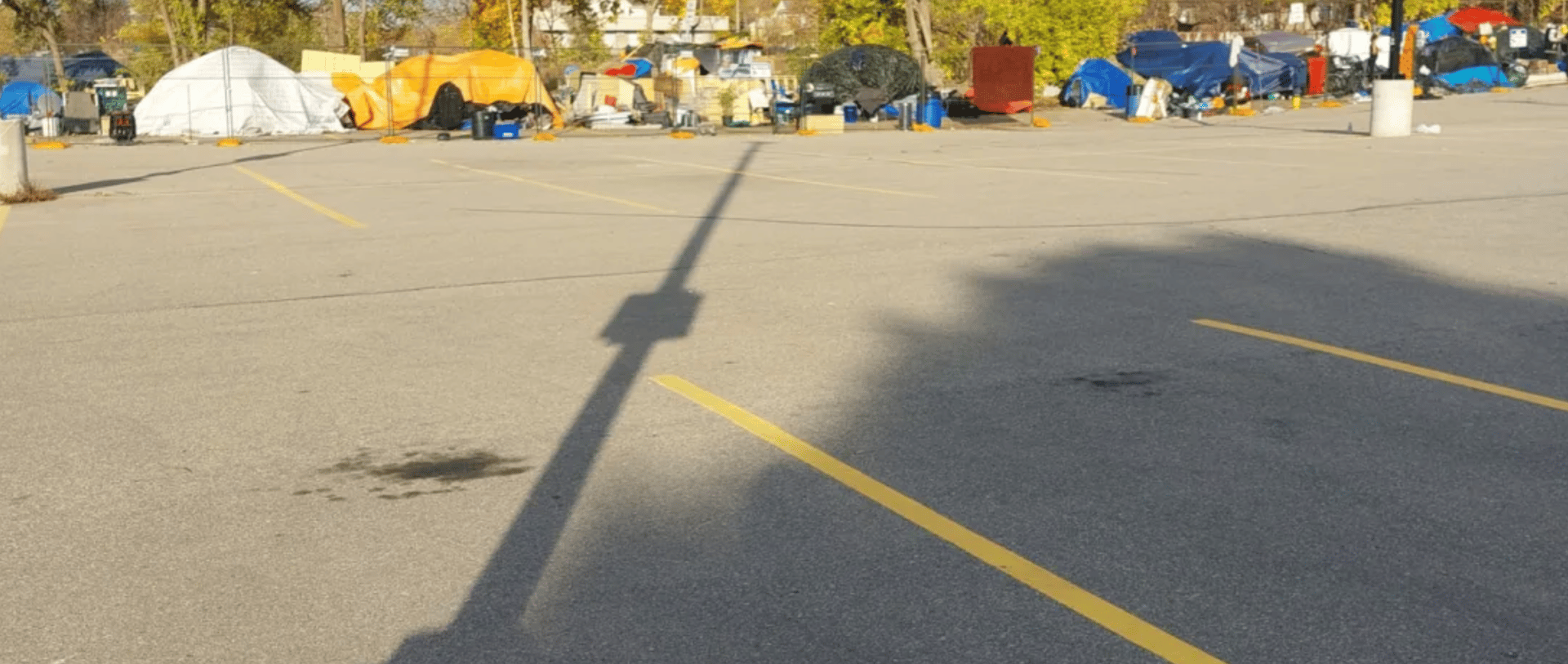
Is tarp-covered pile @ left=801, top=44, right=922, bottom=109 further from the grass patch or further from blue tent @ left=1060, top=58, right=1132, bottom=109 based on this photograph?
the grass patch

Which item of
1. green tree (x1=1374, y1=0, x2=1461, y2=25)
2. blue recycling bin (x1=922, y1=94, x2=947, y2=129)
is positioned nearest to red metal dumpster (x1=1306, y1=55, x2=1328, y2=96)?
blue recycling bin (x1=922, y1=94, x2=947, y2=129)

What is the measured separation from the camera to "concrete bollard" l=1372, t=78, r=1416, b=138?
29.7 meters

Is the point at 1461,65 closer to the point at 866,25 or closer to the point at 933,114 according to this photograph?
the point at 866,25

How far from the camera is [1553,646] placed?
4750 millimetres

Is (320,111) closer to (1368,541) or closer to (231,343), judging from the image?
(231,343)

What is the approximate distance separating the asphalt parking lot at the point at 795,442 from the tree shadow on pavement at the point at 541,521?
22mm

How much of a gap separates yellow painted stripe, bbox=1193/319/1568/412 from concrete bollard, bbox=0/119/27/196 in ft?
49.6

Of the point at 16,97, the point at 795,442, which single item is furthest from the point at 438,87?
the point at 795,442

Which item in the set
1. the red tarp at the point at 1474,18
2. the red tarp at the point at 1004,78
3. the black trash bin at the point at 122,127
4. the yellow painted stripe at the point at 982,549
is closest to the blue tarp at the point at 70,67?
the black trash bin at the point at 122,127

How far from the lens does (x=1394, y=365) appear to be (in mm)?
8844

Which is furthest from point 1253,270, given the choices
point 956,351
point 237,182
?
point 237,182

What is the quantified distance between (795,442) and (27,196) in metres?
15.7

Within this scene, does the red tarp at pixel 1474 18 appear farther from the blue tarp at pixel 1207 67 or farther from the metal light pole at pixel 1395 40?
the metal light pole at pixel 1395 40

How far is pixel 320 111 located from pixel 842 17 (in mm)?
18611
